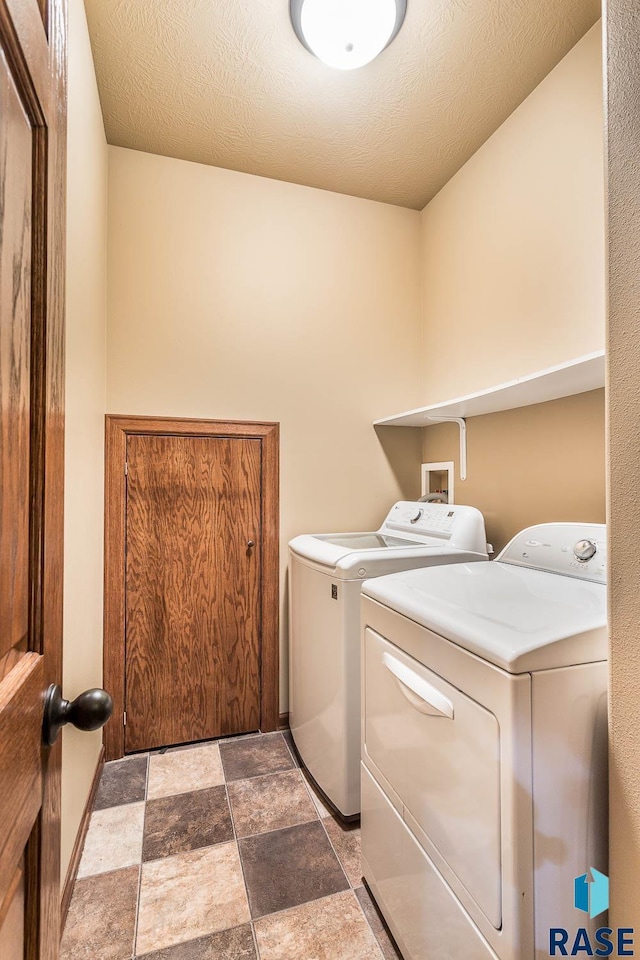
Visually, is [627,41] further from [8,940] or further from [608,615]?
[8,940]

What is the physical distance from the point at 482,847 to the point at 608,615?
50 centimetres

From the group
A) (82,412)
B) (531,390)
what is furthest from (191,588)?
→ (531,390)

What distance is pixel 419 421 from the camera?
2498mm

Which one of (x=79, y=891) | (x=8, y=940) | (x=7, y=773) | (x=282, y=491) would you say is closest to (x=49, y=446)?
(x=7, y=773)

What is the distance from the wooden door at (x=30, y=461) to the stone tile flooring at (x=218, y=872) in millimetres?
929

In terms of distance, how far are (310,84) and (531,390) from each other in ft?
4.98

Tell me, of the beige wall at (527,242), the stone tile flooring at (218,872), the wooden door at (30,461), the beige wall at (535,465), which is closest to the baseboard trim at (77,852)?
the stone tile flooring at (218,872)

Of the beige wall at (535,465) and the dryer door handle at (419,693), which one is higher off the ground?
the beige wall at (535,465)

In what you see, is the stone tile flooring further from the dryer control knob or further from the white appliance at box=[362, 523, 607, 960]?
the dryer control knob

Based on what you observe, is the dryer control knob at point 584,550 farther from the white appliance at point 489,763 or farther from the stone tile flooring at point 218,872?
the stone tile flooring at point 218,872

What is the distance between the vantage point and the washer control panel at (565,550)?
1.36 meters

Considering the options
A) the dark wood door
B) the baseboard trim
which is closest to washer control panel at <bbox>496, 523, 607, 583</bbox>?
the dark wood door

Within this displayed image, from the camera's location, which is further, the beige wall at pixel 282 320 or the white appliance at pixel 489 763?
the beige wall at pixel 282 320

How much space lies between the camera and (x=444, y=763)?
3.17ft
